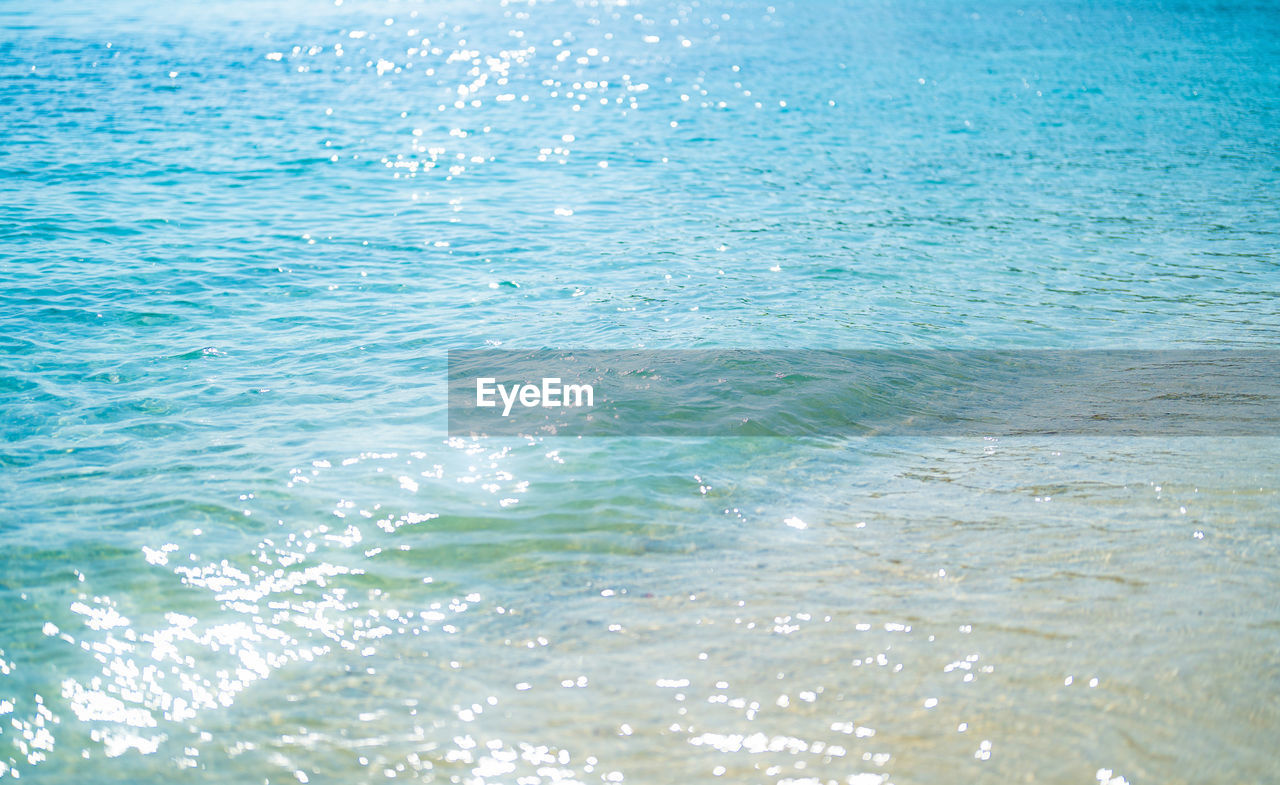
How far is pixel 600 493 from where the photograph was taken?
6918mm

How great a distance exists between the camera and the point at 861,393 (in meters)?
8.67

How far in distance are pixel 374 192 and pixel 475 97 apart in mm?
11622

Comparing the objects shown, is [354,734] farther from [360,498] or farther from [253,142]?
[253,142]

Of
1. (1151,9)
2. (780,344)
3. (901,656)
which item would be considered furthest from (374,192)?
(1151,9)

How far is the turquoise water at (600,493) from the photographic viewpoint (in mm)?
4582

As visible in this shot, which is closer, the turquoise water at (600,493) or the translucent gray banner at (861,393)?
the turquoise water at (600,493)

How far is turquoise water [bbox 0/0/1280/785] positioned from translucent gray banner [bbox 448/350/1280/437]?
0.35m

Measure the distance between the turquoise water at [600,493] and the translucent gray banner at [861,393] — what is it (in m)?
0.35

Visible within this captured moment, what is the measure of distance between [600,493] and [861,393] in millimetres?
2869

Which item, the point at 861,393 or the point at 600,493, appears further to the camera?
the point at 861,393

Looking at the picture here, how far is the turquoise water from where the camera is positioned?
4582 millimetres

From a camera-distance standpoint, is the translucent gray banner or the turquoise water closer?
the turquoise water

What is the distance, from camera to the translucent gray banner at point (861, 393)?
8.02 m

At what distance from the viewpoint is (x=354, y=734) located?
4598 millimetres
